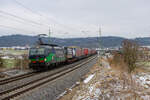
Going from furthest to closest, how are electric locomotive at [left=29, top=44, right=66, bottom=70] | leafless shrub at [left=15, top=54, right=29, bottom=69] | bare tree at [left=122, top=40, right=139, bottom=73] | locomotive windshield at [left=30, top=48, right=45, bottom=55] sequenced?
leafless shrub at [left=15, top=54, right=29, bottom=69] < locomotive windshield at [left=30, top=48, right=45, bottom=55] < electric locomotive at [left=29, top=44, right=66, bottom=70] < bare tree at [left=122, top=40, right=139, bottom=73]

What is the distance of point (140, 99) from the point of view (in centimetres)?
621

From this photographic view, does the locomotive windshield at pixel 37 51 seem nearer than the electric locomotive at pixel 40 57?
No

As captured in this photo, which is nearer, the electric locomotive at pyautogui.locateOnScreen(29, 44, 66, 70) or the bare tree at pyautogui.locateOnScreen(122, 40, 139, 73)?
the bare tree at pyautogui.locateOnScreen(122, 40, 139, 73)

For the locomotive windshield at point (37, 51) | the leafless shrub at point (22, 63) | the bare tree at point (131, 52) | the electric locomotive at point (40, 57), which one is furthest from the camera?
the leafless shrub at point (22, 63)

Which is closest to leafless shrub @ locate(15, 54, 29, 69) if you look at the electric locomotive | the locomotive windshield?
the electric locomotive

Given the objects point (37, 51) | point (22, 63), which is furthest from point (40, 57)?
point (22, 63)

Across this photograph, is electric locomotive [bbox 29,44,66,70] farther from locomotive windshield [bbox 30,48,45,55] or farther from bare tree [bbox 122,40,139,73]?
bare tree [bbox 122,40,139,73]

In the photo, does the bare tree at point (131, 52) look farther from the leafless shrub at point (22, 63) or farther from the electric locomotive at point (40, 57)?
the leafless shrub at point (22, 63)

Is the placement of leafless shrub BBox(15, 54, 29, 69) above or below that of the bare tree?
below

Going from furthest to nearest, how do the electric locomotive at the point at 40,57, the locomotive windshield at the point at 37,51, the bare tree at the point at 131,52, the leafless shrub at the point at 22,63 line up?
the leafless shrub at the point at 22,63, the locomotive windshield at the point at 37,51, the electric locomotive at the point at 40,57, the bare tree at the point at 131,52

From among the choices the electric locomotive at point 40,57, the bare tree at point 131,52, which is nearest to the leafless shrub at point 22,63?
the electric locomotive at point 40,57

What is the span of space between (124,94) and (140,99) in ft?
2.14

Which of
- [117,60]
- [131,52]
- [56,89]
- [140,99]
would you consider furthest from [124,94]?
[117,60]

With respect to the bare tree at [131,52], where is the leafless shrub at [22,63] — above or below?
below
